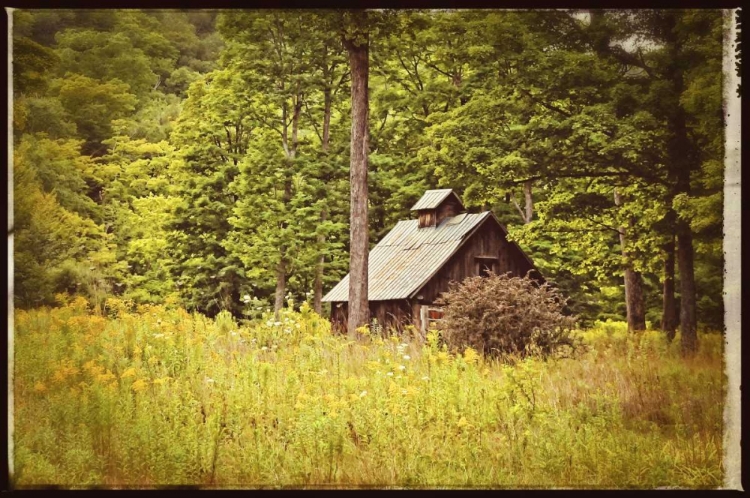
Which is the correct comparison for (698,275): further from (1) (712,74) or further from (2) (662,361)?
(1) (712,74)

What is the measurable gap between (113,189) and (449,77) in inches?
207

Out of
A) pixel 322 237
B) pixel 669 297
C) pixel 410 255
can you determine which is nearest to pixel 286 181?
pixel 322 237

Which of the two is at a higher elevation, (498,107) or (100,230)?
(498,107)

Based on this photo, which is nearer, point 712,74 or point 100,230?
point 712,74

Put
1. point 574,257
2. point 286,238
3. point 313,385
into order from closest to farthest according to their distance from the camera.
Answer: point 313,385 < point 286,238 < point 574,257

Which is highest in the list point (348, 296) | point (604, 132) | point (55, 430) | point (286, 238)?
point (604, 132)

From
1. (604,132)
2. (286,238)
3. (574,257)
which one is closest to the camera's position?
(604,132)

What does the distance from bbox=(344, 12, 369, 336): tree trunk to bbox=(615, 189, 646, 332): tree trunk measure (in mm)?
3974

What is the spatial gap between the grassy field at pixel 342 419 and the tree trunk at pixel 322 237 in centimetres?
406

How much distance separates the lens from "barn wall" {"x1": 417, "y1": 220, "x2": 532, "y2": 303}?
14.5 m

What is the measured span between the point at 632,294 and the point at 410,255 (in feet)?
14.4

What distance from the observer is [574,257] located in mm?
13492

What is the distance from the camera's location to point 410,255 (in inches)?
605

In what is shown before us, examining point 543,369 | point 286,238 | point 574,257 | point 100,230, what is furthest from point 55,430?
point 574,257
